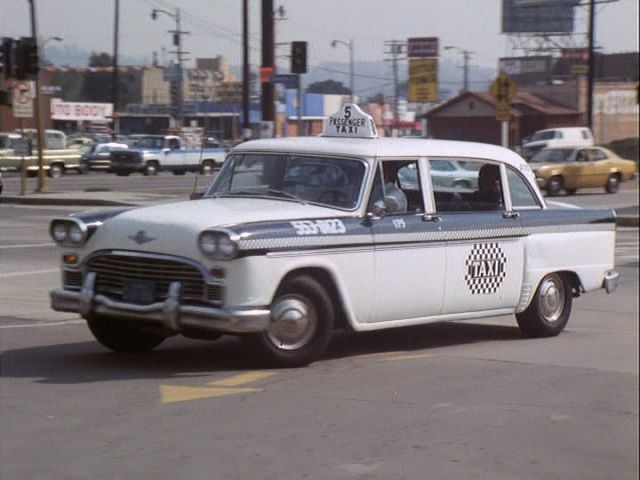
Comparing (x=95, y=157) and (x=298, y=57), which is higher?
(x=298, y=57)

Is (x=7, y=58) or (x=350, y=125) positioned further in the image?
(x=350, y=125)

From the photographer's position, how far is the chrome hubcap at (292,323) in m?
7.16

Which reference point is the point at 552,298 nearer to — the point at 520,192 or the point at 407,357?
the point at 520,192

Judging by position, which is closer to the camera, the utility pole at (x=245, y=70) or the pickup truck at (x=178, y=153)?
the utility pole at (x=245, y=70)

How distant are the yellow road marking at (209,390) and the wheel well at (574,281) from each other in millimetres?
2848

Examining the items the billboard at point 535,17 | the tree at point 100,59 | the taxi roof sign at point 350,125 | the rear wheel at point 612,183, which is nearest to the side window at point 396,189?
the taxi roof sign at point 350,125

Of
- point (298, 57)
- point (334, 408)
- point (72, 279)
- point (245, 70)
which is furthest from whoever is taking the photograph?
point (72, 279)

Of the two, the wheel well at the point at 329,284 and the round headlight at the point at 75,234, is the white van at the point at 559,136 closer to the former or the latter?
the wheel well at the point at 329,284

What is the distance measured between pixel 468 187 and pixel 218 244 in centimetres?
227

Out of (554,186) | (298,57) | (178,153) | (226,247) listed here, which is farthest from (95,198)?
(298,57)

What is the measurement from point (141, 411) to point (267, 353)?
1.32m

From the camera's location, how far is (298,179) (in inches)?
308

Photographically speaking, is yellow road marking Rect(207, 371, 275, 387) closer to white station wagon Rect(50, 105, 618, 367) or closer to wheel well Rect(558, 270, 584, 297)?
white station wagon Rect(50, 105, 618, 367)

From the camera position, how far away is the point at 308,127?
26.1 feet
